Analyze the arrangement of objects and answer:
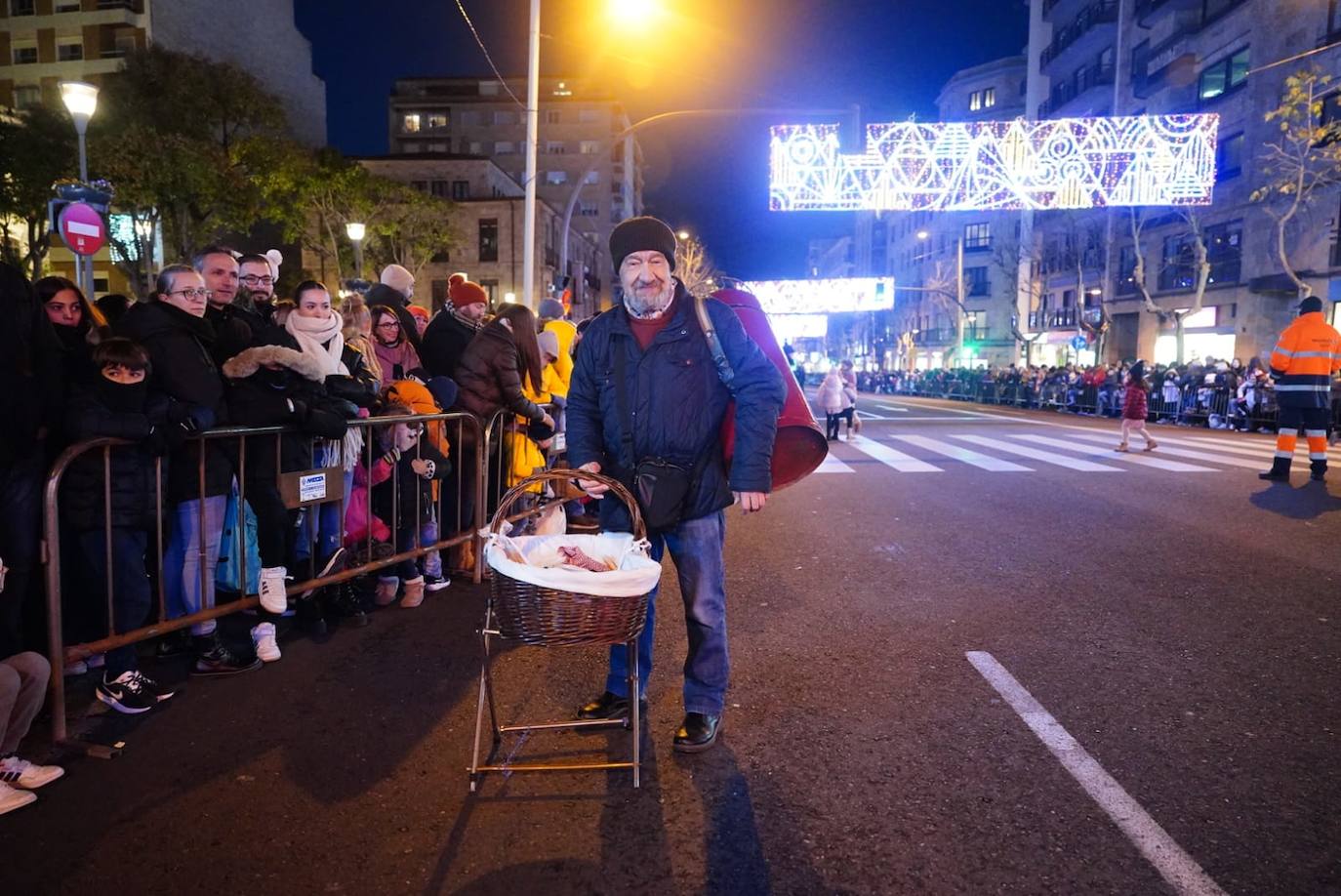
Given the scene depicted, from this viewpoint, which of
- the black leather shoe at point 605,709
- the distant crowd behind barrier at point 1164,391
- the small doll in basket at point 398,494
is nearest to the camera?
the black leather shoe at point 605,709

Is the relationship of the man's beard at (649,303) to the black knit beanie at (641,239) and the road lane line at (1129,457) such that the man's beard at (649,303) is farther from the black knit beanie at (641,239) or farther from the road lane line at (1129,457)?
the road lane line at (1129,457)

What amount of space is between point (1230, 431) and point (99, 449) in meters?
22.6

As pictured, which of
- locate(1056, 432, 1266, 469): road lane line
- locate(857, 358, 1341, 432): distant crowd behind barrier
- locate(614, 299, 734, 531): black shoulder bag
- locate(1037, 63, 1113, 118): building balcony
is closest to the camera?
locate(614, 299, 734, 531): black shoulder bag

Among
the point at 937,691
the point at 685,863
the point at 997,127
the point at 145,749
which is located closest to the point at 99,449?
the point at 145,749

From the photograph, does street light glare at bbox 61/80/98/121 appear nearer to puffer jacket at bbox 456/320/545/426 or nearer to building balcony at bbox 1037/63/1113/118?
puffer jacket at bbox 456/320/545/426

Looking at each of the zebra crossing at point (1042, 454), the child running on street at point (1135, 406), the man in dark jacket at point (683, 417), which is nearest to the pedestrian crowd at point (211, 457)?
the man in dark jacket at point (683, 417)

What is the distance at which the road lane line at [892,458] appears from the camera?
468 inches

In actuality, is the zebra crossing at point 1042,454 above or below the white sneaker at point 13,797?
above

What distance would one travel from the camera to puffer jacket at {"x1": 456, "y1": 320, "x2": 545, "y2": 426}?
604 cm

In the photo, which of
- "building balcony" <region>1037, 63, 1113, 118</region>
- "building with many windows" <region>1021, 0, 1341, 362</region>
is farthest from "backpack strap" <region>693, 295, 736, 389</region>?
"building balcony" <region>1037, 63, 1113, 118</region>

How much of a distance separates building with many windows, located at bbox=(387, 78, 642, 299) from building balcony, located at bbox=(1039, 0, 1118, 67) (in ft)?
112

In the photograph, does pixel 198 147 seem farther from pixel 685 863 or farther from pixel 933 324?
pixel 933 324

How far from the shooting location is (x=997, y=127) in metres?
20.0

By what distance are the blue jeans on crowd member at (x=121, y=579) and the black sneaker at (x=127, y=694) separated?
4 cm
